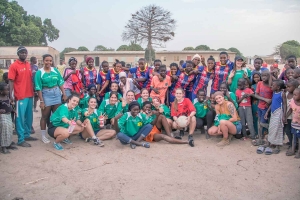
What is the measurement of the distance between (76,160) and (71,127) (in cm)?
77

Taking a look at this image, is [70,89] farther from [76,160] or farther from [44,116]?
[76,160]

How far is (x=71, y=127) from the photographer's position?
4938 mm

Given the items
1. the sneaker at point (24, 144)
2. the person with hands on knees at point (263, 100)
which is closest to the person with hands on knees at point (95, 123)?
the sneaker at point (24, 144)

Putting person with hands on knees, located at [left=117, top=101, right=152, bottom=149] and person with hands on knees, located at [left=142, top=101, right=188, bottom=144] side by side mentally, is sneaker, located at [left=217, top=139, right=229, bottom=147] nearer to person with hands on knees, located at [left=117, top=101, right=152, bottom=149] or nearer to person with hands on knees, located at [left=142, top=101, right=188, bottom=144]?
person with hands on knees, located at [left=142, top=101, right=188, bottom=144]

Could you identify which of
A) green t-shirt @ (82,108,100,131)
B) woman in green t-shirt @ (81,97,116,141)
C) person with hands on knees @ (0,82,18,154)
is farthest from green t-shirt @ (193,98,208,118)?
person with hands on knees @ (0,82,18,154)

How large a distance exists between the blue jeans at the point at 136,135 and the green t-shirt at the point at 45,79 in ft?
5.63

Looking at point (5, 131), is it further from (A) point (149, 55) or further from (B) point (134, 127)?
(A) point (149, 55)

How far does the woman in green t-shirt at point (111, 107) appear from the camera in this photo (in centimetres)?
573

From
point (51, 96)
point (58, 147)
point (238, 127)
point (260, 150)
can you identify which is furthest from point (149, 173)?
point (51, 96)

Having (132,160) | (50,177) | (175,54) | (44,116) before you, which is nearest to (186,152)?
(132,160)

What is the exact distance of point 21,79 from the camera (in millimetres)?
5129

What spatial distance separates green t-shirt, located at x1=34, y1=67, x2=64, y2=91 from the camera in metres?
5.14

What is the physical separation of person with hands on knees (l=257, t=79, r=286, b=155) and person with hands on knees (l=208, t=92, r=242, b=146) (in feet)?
2.10

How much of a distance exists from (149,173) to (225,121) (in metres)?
2.07
